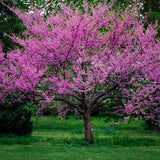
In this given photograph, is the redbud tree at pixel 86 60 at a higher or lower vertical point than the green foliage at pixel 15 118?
higher

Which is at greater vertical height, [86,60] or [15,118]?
[86,60]

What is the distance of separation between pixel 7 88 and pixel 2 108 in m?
4.32

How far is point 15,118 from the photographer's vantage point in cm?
1339

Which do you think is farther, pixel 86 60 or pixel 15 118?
pixel 15 118

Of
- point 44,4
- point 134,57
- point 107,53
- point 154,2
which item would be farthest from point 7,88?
point 154,2

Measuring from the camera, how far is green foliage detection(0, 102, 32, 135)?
42.4 feet

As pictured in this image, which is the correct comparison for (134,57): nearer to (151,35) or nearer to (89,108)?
(151,35)

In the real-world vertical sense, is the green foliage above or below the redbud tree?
below

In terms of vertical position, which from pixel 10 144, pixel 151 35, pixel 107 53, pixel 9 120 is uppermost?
pixel 151 35

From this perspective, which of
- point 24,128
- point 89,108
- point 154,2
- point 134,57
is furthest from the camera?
point 154,2

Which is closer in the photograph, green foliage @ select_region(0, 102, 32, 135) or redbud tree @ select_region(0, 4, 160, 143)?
redbud tree @ select_region(0, 4, 160, 143)

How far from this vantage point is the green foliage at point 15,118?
12.9 m

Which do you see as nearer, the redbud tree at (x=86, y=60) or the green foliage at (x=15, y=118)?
the redbud tree at (x=86, y=60)

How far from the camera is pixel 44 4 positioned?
16672 mm
